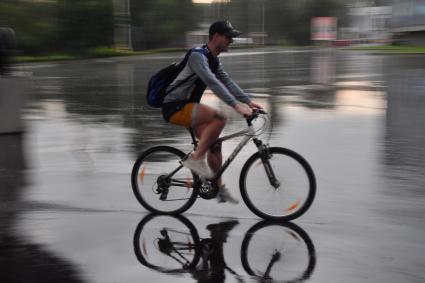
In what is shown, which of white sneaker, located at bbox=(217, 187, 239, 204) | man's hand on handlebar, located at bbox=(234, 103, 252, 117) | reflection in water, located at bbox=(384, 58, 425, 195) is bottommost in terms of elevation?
reflection in water, located at bbox=(384, 58, 425, 195)

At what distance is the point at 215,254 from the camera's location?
16.2 feet

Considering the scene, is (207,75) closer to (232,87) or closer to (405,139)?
(232,87)

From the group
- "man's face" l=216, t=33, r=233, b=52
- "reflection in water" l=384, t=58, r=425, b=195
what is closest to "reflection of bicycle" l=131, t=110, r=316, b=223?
"man's face" l=216, t=33, r=233, b=52

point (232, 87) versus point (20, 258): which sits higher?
point (232, 87)

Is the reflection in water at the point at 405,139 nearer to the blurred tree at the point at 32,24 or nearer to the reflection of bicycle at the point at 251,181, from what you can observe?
the reflection of bicycle at the point at 251,181

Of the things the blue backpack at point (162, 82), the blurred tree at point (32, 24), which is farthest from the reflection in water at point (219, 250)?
the blurred tree at point (32, 24)

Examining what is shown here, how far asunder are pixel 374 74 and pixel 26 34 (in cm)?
3219

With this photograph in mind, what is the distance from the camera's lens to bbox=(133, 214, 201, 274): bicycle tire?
184 inches

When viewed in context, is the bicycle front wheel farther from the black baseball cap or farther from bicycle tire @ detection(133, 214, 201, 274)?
the black baseball cap

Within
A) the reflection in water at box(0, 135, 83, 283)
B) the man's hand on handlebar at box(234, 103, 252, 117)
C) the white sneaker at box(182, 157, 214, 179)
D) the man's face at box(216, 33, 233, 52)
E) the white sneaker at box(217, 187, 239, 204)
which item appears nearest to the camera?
the reflection in water at box(0, 135, 83, 283)

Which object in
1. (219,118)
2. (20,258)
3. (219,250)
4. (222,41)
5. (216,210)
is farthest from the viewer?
(216,210)

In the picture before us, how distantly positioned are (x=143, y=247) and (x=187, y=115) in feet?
4.35

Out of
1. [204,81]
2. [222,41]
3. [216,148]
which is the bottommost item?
[216,148]

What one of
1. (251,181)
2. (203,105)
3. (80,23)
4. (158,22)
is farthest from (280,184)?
(158,22)
